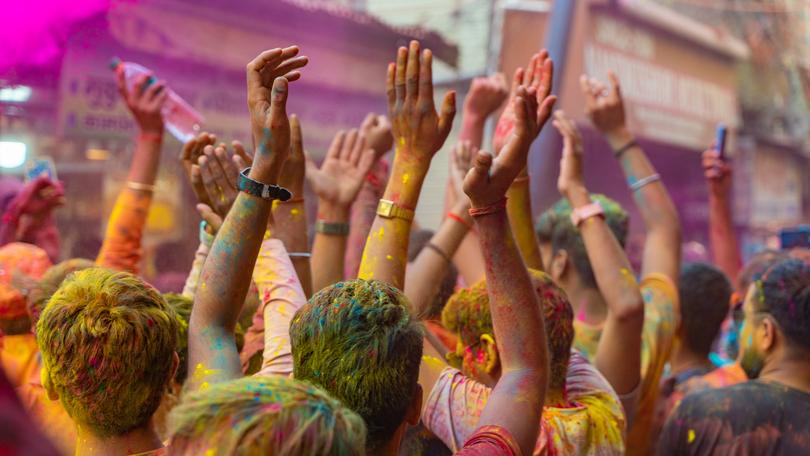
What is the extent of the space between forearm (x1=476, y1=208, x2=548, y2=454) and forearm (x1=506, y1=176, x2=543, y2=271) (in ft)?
2.53

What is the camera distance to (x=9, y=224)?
3.36 m

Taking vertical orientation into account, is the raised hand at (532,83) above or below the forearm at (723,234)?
above

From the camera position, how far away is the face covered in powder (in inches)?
98.9

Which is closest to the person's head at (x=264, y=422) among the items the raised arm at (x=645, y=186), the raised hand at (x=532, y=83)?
the raised hand at (x=532, y=83)

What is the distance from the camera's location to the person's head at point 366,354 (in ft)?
4.90

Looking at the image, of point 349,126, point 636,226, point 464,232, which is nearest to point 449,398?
point 464,232

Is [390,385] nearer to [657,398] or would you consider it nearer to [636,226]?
[657,398]

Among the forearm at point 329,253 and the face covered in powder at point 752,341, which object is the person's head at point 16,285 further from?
the face covered in powder at point 752,341

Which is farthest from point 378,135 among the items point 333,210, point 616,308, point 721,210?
point 721,210

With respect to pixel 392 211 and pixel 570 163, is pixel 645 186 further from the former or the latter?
pixel 392 211

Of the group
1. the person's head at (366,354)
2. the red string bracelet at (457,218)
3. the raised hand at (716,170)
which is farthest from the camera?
the raised hand at (716,170)

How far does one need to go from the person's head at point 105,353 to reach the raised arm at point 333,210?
838 millimetres

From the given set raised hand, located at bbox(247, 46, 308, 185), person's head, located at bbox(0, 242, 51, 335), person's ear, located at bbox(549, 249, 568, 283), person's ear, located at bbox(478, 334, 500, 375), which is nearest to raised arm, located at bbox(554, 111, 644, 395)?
person's ear, located at bbox(549, 249, 568, 283)

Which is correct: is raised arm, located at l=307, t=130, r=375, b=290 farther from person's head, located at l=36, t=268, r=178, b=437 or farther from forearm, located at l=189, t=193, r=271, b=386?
person's head, located at l=36, t=268, r=178, b=437
